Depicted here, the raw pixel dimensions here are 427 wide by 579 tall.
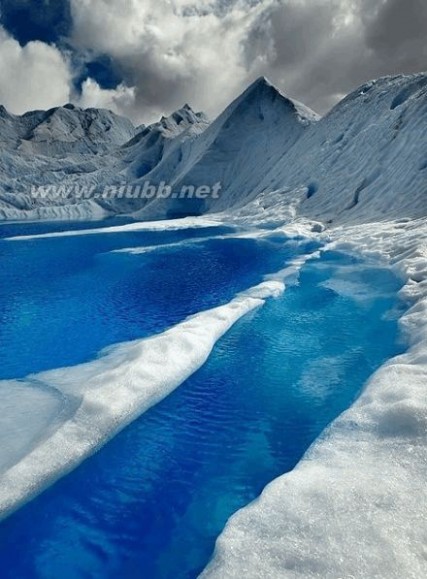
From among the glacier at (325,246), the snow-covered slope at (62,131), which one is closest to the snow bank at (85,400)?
the glacier at (325,246)

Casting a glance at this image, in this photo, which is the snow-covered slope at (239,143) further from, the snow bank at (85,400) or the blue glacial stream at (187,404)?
the snow bank at (85,400)

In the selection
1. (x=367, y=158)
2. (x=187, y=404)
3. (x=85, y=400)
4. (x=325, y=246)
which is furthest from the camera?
(x=367, y=158)

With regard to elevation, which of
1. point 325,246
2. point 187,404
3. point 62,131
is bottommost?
point 187,404

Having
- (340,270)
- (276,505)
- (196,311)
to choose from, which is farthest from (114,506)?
(340,270)

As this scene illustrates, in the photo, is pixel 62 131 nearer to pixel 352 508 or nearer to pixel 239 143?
pixel 239 143

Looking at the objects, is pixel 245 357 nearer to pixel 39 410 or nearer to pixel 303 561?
pixel 39 410

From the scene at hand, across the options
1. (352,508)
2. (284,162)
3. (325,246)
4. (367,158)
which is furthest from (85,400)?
(284,162)

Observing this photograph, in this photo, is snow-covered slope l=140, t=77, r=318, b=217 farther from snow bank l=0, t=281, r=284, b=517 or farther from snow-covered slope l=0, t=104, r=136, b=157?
snow-covered slope l=0, t=104, r=136, b=157
